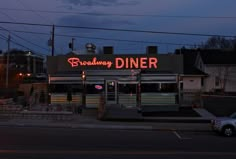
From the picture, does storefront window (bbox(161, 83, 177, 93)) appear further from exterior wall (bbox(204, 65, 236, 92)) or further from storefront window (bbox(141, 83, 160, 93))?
exterior wall (bbox(204, 65, 236, 92))

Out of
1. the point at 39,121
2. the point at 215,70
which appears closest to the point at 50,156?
the point at 39,121

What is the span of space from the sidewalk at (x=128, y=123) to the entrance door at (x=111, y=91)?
17.9ft

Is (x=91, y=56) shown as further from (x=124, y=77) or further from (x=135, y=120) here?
(x=135, y=120)

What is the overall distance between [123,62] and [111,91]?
2991 millimetres

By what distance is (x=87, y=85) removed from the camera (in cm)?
4378

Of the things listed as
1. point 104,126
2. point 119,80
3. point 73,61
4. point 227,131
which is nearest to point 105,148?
point 227,131

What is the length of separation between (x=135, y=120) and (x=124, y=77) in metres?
8.44

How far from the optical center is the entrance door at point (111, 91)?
43.1 meters

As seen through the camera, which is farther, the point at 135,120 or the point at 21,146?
the point at 135,120

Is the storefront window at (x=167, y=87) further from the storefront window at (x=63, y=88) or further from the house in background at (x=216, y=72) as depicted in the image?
the house in background at (x=216, y=72)

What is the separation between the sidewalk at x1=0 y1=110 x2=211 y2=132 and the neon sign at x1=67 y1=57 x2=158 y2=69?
7.95 meters

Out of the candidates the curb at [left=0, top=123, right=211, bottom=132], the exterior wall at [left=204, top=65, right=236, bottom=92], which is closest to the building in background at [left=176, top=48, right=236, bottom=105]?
the exterior wall at [left=204, top=65, right=236, bottom=92]

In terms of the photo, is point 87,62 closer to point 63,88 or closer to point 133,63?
point 63,88

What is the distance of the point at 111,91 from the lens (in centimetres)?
4334
